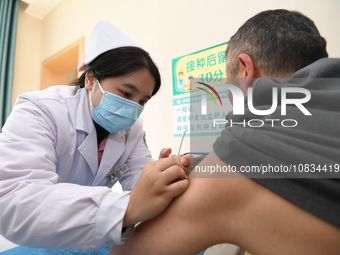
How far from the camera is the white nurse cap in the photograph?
3.54 feet

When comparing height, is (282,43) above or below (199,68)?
below

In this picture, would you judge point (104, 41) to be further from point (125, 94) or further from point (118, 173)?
point (118, 173)

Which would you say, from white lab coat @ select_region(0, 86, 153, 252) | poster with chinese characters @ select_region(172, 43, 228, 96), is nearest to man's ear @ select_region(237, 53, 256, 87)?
white lab coat @ select_region(0, 86, 153, 252)

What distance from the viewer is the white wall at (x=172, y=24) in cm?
123

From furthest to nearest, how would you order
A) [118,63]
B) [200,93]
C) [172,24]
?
1. [172,24]
2. [200,93]
3. [118,63]

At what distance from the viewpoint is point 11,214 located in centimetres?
62

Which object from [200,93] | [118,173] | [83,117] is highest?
[200,93]

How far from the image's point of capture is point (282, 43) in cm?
68

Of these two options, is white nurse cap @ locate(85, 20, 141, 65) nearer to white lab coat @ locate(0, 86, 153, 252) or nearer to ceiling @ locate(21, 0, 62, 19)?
white lab coat @ locate(0, 86, 153, 252)

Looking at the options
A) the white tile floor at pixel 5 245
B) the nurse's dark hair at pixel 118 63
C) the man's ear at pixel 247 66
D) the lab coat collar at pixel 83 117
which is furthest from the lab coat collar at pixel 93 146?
the man's ear at pixel 247 66

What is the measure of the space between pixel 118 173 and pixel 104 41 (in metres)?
0.73

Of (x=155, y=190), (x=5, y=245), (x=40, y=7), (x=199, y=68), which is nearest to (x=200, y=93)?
(x=199, y=68)

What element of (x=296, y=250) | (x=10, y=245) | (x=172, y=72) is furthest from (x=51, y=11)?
(x=296, y=250)

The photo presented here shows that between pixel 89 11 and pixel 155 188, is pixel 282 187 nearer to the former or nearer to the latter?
pixel 155 188
